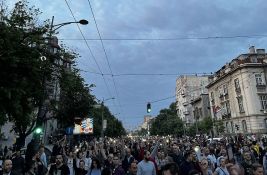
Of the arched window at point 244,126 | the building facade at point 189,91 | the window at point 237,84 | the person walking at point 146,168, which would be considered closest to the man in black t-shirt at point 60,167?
the person walking at point 146,168

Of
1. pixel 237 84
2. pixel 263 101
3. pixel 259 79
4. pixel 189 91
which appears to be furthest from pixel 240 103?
pixel 189 91

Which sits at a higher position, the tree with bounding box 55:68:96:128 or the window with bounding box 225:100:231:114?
the window with bounding box 225:100:231:114

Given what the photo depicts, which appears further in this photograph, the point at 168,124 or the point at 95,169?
the point at 168,124

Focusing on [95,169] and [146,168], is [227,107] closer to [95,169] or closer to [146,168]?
[95,169]

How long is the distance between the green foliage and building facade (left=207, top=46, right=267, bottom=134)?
29848 mm

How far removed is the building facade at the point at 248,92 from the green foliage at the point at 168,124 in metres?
29.8

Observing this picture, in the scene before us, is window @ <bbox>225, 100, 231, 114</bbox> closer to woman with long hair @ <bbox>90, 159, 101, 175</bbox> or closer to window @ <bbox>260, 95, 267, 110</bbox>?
window @ <bbox>260, 95, 267, 110</bbox>

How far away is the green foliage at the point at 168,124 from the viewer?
290 ft

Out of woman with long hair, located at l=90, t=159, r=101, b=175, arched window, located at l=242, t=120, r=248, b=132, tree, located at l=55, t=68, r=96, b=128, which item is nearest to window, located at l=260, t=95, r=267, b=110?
arched window, located at l=242, t=120, r=248, b=132

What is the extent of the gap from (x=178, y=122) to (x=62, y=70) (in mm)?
71518

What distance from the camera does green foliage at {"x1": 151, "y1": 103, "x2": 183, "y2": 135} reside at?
88438 millimetres

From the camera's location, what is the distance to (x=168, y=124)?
300 ft

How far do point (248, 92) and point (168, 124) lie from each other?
137 feet

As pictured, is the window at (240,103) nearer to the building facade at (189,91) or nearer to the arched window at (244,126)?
the arched window at (244,126)
